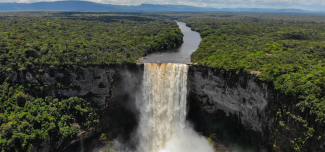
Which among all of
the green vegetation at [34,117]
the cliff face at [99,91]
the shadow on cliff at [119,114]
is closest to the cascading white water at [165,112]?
the shadow on cliff at [119,114]

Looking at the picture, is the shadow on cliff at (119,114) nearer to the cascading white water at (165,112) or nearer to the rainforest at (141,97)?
the rainforest at (141,97)

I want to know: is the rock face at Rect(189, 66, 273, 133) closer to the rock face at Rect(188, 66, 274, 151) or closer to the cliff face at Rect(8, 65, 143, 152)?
the rock face at Rect(188, 66, 274, 151)

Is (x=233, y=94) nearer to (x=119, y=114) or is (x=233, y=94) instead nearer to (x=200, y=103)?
(x=200, y=103)

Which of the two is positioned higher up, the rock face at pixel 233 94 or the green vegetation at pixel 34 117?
the rock face at pixel 233 94

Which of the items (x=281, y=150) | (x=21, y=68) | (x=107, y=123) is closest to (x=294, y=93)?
(x=281, y=150)

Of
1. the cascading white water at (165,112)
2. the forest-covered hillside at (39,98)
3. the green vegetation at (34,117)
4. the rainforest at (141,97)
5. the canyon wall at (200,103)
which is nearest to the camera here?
the rainforest at (141,97)

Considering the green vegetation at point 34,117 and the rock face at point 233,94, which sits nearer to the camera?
the green vegetation at point 34,117

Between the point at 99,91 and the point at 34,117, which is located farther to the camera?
the point at 99,91

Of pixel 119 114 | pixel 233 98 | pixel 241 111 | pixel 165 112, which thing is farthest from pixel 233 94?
pixel 119 114

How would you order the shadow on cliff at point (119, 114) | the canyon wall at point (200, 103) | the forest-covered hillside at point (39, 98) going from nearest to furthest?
the canyon wall at point (200, 103), the forest-covered hillside at point (39, 98), the shadow on cliff at point (119, 114)
